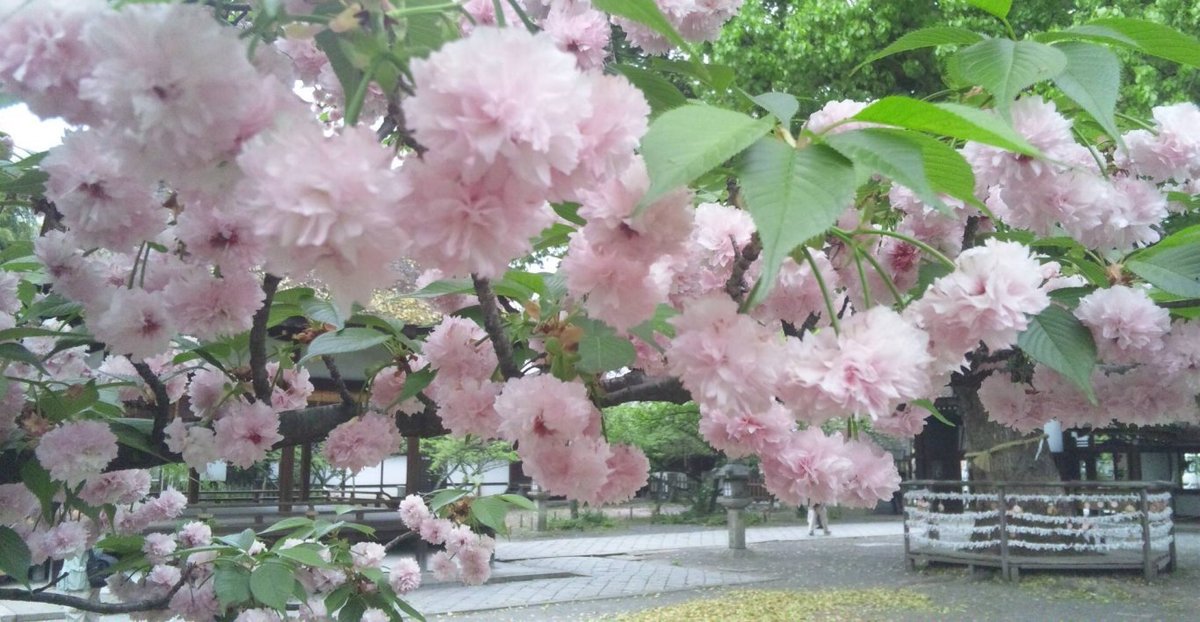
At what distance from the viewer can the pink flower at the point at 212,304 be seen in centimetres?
108

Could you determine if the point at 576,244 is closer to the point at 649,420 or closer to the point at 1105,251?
the point at 1105,251

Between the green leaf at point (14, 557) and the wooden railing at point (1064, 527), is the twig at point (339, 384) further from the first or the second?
the wooden railing at point (1064, 527)

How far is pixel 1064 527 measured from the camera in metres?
9.81

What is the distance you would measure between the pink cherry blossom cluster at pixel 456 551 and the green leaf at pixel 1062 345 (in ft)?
8.56

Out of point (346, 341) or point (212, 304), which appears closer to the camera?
point (212, 304)

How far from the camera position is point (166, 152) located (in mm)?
583

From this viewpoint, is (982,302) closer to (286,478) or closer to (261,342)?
(261,342)

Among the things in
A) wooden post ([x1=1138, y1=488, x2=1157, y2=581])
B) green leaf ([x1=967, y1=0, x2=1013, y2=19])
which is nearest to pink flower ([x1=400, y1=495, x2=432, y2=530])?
green leaf ([x1=967, y1=0, x2=1013, y2=19])

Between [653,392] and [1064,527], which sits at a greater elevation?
[653,392]

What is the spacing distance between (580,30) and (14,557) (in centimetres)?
146

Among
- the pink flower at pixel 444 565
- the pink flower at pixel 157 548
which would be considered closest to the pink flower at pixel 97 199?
the pink flower at pixel 157 548

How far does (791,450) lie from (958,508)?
1068 centimetres

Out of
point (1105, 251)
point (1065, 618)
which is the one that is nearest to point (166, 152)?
point (1105, 251)

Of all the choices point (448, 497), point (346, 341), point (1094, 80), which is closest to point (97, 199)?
point (346, 341)
